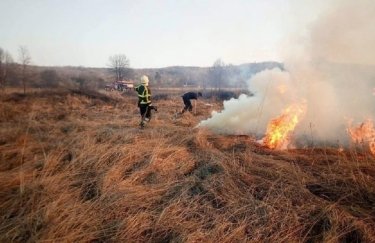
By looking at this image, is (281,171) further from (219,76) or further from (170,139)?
(219,76)

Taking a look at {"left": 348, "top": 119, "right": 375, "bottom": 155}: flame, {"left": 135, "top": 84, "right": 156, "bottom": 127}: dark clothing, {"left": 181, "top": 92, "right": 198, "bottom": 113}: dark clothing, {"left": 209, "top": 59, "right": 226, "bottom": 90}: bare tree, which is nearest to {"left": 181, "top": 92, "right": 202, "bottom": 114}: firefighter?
{"left": 181, "top": 92, "right": 198, "bottom": 113}: dark clothing

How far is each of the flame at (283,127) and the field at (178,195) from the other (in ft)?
4.00

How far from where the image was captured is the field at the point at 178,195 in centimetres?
382

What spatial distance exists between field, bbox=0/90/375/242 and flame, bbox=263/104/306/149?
122 cm

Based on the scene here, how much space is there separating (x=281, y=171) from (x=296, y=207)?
1465mm

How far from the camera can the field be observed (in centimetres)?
382

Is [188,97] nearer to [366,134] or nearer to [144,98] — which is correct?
[144,98]

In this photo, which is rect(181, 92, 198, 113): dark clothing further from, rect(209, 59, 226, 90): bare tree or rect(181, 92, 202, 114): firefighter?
rect(209, 59, 226, 90): bare tree

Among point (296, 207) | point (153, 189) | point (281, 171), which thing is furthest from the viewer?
point (281, 171)

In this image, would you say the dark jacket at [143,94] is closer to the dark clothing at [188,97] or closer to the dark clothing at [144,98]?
the dark clothing at [144,98]

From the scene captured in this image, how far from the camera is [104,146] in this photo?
22.3ft

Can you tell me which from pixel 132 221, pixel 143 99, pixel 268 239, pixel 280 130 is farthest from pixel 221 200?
pixel 143 99

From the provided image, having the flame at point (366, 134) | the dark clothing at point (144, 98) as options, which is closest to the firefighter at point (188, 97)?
the dark clothing at point (144, 98)

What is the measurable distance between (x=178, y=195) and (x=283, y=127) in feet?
17.2
